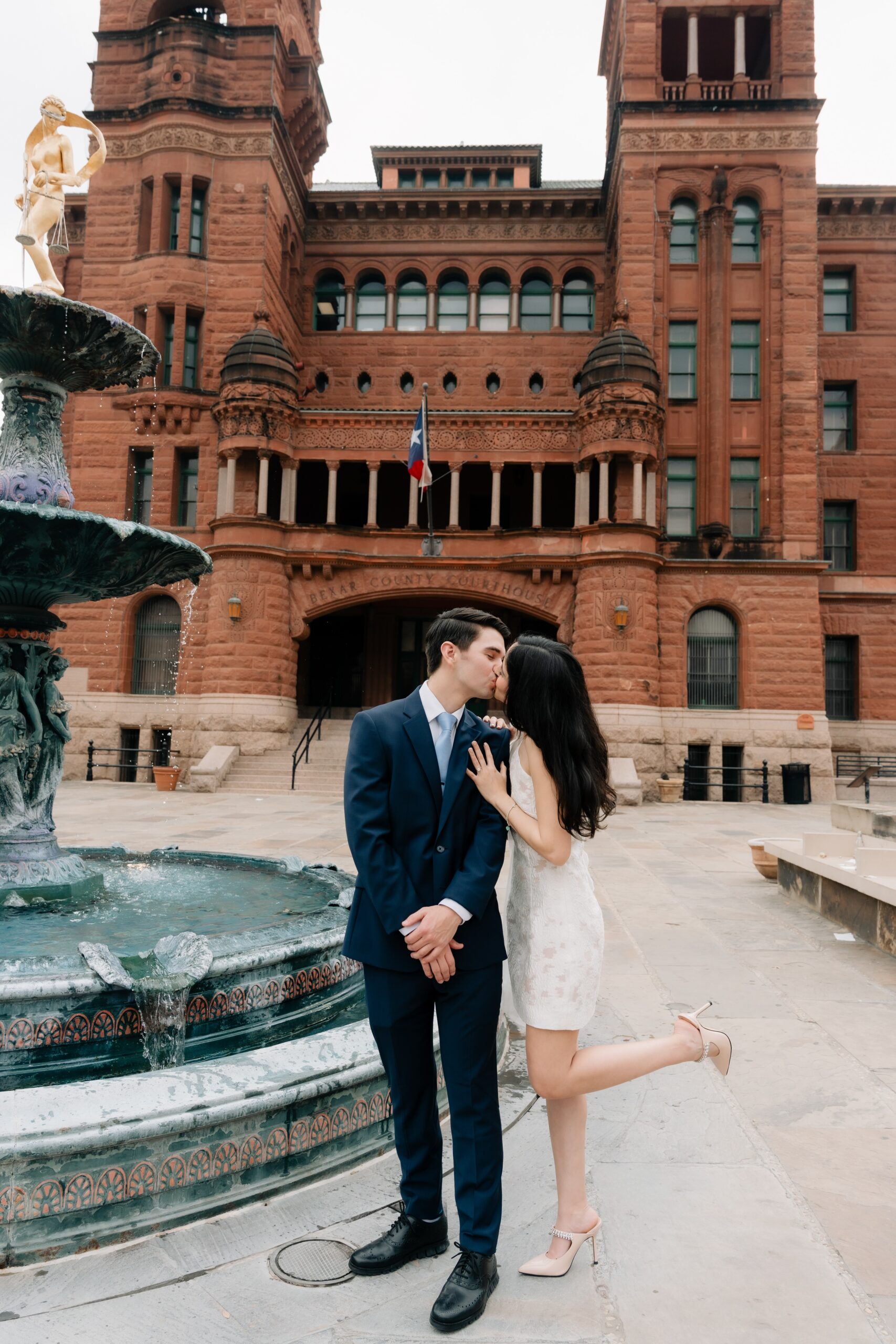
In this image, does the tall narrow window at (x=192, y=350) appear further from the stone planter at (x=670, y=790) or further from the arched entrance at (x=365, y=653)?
the stone planter at (x=670, y=790)

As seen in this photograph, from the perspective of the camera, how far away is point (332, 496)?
26250 mm

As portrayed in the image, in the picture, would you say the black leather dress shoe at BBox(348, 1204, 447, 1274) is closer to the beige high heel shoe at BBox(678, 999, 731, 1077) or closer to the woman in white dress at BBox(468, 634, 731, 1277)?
the woman in white dress at BBox(468, 634, 731, 1277)

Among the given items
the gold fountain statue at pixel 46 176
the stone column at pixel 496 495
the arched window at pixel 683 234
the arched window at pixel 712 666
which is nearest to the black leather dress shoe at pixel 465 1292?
the gold fountain statue at pixel 46 176

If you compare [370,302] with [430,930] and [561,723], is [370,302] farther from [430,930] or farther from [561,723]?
[430,930]

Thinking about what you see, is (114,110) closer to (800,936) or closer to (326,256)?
(326,256)

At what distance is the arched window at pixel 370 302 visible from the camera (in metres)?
31.7

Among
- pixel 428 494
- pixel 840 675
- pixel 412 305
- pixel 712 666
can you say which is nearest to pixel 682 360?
pixel 428 494

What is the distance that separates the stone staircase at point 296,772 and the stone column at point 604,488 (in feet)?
30.9

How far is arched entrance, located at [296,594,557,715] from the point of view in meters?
29.6

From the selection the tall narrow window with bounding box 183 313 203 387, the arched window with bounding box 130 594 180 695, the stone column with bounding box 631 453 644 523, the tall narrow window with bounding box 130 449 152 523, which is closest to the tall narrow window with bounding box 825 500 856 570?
the stone column with bounding box 631 453 644 523

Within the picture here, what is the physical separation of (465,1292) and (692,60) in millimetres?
33240

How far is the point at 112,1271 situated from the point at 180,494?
87.5ft

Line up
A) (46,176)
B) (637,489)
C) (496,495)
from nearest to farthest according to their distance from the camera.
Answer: (46,176) < (637,489) < (496,495)

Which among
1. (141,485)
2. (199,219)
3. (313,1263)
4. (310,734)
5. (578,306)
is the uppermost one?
(199,219)
